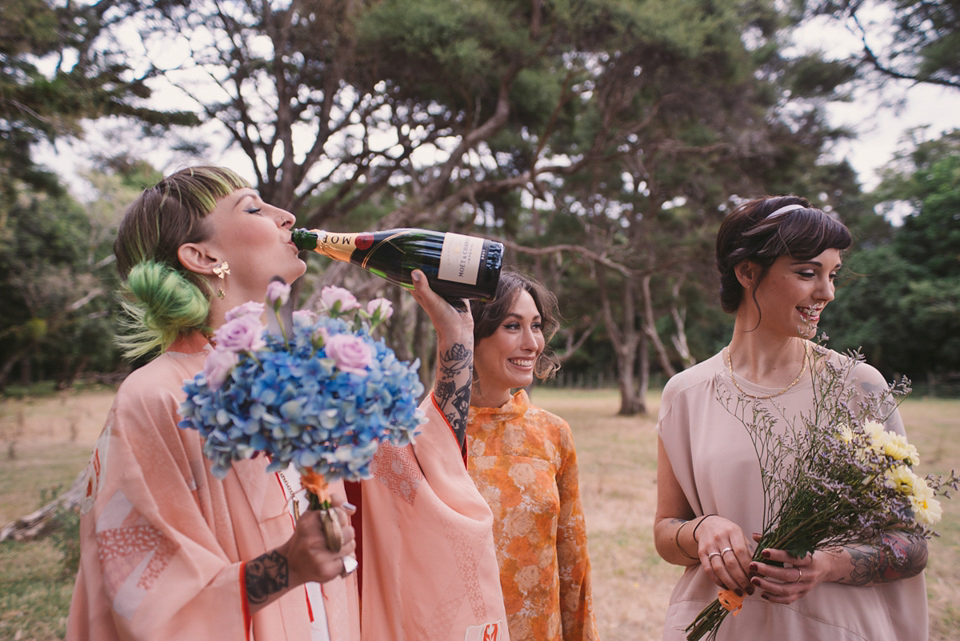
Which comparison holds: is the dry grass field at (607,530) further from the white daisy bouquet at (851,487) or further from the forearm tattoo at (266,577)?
the forearm tattoo at (266,577)

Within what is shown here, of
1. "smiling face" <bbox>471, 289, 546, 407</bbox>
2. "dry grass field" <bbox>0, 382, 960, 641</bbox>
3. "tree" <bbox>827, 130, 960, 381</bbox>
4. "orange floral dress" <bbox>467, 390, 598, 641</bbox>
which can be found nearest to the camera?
"orange floral dress" <bbox>467, 390, 598, 641</bbox>

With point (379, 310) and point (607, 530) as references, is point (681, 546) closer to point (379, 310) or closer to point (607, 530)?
point (379, 310)

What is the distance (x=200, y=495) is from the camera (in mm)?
1319

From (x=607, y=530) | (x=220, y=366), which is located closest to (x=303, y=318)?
(x=220, y=366)

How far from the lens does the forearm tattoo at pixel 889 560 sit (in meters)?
1.72

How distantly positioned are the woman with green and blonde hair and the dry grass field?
3.95 meters

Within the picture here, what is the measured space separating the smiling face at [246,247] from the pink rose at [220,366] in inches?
24.0

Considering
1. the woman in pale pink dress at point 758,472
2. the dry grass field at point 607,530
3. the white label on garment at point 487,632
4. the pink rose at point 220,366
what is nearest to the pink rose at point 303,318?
the pink rose at point 220,366

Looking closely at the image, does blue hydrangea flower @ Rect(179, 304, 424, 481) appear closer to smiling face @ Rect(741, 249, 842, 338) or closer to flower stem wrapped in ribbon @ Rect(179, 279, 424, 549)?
flower stem wrapped in ribbon @ Rect(179, 279, 424, 549)

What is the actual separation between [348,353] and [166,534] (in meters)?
0.60

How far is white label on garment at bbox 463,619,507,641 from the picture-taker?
1.58 m

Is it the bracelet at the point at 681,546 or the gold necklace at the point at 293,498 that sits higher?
the gold necklace at the point at 293,498

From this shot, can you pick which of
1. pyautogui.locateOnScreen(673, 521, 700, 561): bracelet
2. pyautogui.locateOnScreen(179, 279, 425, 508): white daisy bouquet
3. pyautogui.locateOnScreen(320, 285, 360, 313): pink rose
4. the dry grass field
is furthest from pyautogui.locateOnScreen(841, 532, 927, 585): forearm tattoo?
the dry grass field

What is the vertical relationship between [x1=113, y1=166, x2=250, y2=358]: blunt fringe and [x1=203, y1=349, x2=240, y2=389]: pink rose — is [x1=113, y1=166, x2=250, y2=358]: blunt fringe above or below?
above
